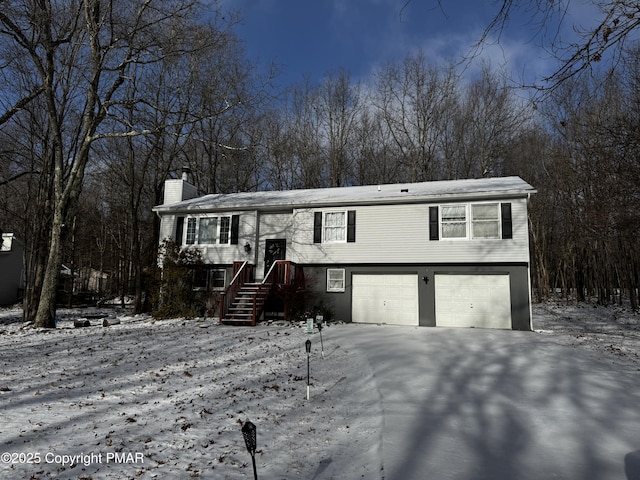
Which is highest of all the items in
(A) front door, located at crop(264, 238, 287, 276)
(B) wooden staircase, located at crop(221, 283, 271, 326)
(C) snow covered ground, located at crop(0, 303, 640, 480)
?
(A) front door, located at crop(264, 238, 287, 276)

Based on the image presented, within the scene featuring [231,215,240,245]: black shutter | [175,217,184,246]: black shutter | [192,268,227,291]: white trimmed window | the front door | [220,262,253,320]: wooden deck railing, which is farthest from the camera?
[175,217,184,246]: black shutter

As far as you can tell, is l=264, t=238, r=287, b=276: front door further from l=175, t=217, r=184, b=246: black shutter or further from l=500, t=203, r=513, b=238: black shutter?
l=500, t=203, r=513, b=238: black shutter

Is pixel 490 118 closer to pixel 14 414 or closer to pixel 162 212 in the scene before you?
pixel 162 212

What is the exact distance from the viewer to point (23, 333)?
12.4m

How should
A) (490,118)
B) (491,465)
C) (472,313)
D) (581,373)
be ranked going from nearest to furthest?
(491,465) → (581,373) → (472,313) → (490,118)

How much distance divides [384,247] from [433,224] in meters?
2.07

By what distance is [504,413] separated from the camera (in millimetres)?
5785

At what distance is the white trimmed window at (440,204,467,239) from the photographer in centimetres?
1488

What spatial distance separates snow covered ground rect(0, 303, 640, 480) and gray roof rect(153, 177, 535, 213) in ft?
19.2

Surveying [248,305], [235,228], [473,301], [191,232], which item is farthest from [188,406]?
[191,232]

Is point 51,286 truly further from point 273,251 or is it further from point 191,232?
point 273,251

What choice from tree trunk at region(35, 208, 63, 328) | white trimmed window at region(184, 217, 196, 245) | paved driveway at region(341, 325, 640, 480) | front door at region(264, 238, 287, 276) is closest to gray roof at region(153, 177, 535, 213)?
white trimmed window at region(184, 217, 196, 245)

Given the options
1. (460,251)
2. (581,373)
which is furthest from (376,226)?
(581,373)

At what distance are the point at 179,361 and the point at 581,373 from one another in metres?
8.40
